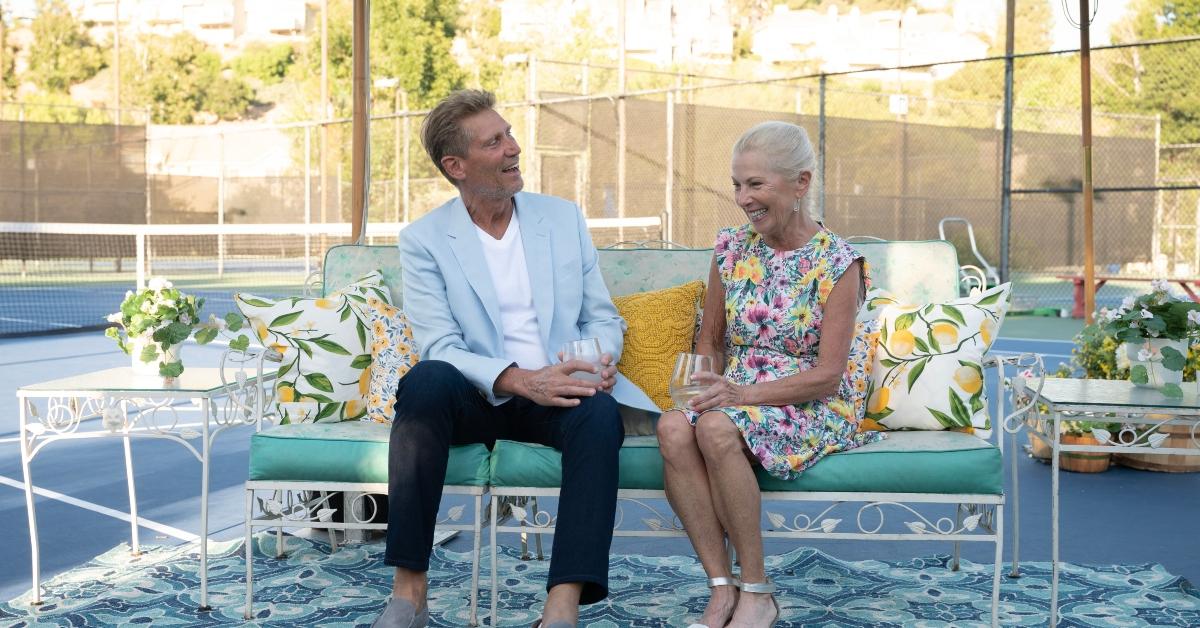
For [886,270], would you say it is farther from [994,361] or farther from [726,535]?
[726,535]

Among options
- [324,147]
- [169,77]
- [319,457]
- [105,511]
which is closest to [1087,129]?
[319,457]

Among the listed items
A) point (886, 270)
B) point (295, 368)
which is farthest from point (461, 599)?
point (886, 270)

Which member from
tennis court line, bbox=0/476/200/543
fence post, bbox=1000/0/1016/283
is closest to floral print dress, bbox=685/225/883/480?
tennis court line, bbox=0/476/200/543

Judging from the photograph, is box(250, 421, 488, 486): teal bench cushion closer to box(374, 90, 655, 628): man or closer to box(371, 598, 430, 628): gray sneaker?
box(374, 90, 655, 628): man

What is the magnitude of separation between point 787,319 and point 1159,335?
113cm

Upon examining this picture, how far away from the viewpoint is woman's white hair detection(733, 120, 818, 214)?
2920mm

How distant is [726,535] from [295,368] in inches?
50.8

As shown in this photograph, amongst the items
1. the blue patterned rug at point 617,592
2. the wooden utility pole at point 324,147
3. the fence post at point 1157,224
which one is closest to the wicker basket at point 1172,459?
the blue patterned rug at point 617,592

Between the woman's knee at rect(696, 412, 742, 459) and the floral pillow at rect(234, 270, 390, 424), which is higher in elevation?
the floral pillow at rect(234, 270, 390, 424)

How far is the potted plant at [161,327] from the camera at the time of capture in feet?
11.4

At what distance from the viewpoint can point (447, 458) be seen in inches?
112

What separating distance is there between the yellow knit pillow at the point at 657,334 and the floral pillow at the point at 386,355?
0.59 meters

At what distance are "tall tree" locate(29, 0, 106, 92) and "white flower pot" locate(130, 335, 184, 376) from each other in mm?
45220

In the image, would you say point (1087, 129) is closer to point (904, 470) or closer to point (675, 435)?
point (904, 470)
